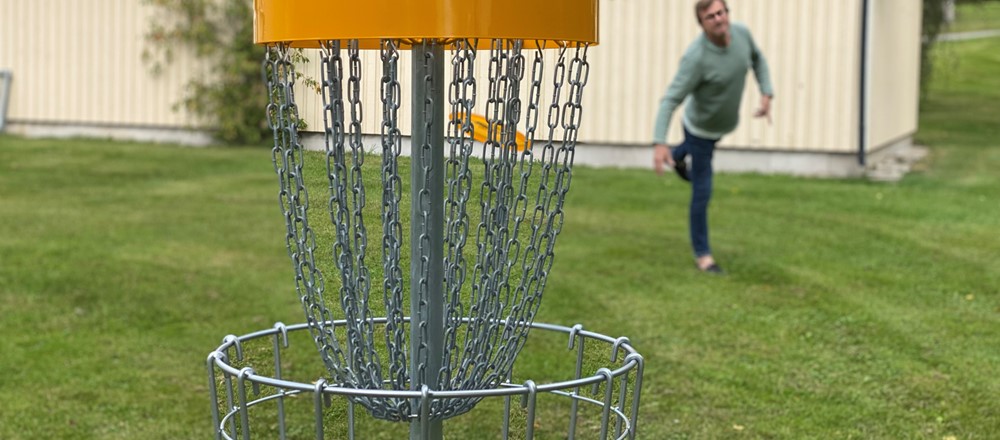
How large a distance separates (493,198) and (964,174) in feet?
32.9

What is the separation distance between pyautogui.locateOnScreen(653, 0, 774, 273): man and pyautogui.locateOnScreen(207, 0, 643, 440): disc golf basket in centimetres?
387

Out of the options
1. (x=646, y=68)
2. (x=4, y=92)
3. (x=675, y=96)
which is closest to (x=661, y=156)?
(x=675, y=96)

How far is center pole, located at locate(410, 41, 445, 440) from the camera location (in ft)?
7.13

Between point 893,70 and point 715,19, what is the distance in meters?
7.64

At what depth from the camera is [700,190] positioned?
658 centimetres

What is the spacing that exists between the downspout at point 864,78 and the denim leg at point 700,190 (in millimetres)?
5356

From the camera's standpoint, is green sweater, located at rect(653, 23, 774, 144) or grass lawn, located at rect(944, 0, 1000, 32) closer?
green sweater, located at rect(653, 23, 774, 144)

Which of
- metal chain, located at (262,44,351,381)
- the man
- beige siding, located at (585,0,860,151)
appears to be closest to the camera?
metal chain, located at (262,44,351,381)

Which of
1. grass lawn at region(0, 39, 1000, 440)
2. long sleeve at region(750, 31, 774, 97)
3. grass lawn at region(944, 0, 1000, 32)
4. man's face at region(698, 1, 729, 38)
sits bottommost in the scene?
grass lawn at region(0, 39, 1000, 440)

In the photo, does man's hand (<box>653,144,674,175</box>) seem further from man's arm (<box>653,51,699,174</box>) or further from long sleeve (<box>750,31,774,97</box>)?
long sleeve (<box>750,31,774,97</box>)

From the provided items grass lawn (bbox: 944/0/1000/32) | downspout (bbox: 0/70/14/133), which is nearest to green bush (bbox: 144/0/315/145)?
downspout (bbox: 0/70/14/133)

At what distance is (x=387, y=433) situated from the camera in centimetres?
388

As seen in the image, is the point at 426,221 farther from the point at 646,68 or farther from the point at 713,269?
the point at 646,68

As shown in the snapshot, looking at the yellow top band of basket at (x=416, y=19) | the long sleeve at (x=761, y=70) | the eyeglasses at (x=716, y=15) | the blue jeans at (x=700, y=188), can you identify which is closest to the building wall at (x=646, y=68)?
the long sleeve at (x=761, y=70)
